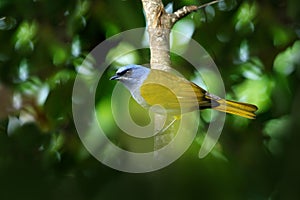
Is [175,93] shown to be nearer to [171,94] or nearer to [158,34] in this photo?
[171,94]

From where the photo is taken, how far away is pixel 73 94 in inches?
26.5

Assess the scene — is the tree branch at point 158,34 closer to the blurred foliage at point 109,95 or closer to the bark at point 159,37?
the bark at point 159,37

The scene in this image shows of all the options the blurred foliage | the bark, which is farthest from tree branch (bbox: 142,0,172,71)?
the blurred foliage

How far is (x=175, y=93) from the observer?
0.55 metres

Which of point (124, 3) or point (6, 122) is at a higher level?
point (124, 3)

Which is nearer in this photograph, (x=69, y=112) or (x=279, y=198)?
(x=279, y=198)

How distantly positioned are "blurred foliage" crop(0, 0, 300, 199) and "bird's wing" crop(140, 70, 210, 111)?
43mm

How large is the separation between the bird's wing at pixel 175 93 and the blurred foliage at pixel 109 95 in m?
0.04

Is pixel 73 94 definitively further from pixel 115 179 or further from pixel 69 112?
pixel 115 179

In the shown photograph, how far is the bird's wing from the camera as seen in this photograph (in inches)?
20.3

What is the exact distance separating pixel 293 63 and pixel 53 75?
33 centimetres

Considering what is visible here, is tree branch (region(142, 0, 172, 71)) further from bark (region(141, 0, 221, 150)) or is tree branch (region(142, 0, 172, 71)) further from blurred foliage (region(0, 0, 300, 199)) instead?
blurred foliage (region(0, 0, 300, 199))

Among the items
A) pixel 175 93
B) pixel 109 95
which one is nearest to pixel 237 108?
pixel 175 93

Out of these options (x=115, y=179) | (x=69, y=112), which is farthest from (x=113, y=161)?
(x=69, y=112)
